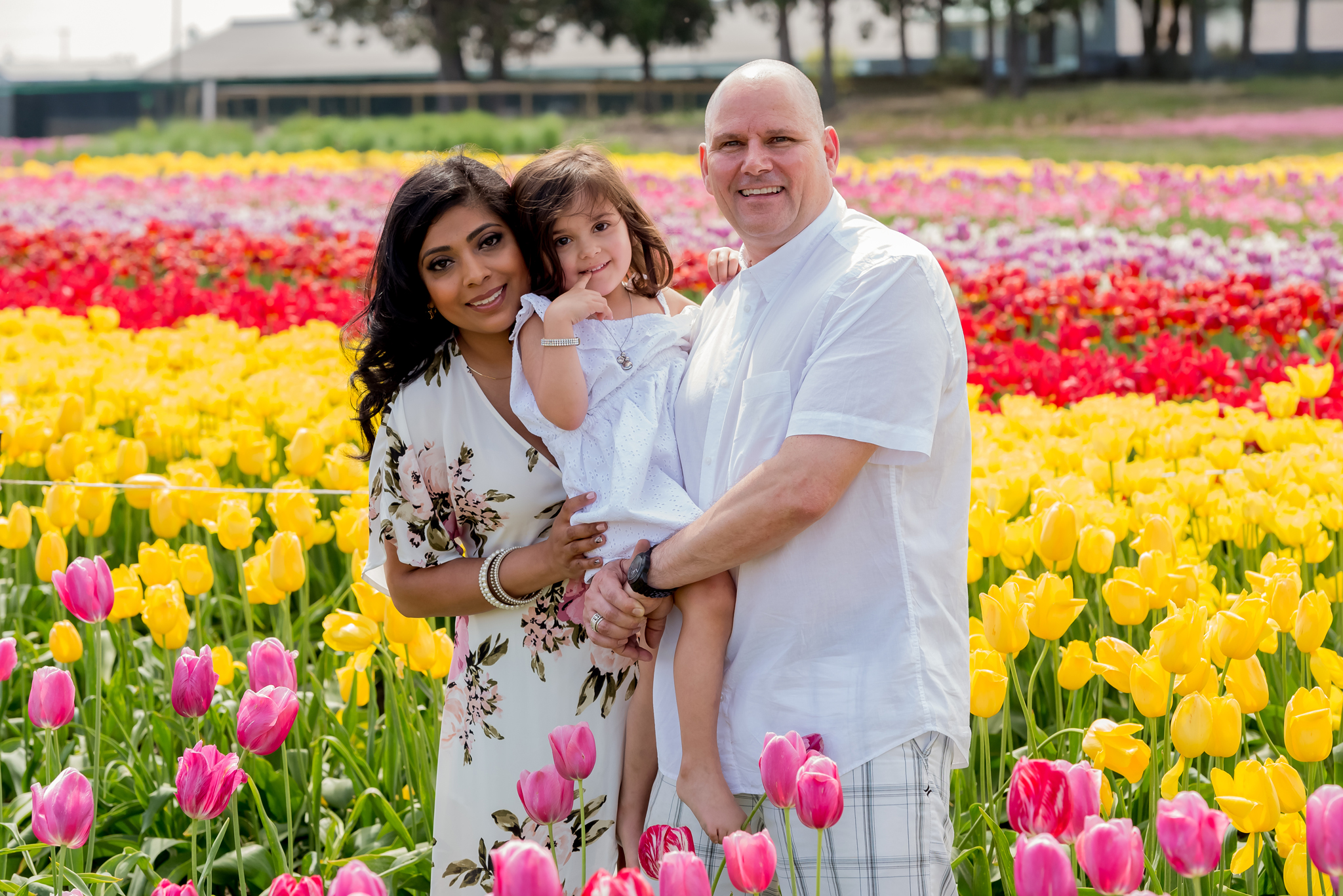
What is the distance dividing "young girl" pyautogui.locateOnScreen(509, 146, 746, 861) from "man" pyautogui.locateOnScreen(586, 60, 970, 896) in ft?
0.18

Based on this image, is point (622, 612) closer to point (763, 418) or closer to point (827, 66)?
point (763, 418)

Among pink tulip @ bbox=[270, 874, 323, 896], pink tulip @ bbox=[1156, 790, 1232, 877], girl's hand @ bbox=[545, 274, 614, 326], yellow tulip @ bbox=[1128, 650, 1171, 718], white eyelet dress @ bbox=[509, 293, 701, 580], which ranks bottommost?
pink tulip @ bbox=[270, 874, 323, 896]

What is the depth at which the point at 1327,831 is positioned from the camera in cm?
126

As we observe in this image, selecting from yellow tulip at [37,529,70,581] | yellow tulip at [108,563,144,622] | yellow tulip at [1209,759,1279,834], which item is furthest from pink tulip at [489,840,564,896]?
yellow tulip at [37,529,70,581]

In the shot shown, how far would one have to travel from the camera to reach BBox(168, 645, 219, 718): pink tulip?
1.91m

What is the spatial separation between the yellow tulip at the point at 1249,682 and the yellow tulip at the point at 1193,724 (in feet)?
0.64

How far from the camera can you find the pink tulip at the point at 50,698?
1962 mm

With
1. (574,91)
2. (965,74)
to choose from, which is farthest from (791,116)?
(965,74)

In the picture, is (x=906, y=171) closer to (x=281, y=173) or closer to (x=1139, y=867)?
(x=281, y=173)

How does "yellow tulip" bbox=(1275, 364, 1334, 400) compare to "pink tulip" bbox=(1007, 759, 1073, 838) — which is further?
"yellow tulip" bbox=(1275, 364, 1334, 400)

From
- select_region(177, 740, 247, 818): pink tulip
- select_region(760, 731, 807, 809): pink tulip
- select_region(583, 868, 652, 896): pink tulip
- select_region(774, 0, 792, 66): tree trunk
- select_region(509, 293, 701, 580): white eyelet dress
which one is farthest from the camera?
select_region(774, 0, 792, 66): tree trunk

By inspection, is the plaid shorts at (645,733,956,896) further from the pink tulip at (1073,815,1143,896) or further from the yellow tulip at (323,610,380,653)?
the yellow tulip at (323,610,380,653)

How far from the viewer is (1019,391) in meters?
4.83

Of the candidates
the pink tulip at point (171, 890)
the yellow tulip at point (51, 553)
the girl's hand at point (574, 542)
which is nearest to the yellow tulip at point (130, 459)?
the yellow tulip at point (51, 553)
